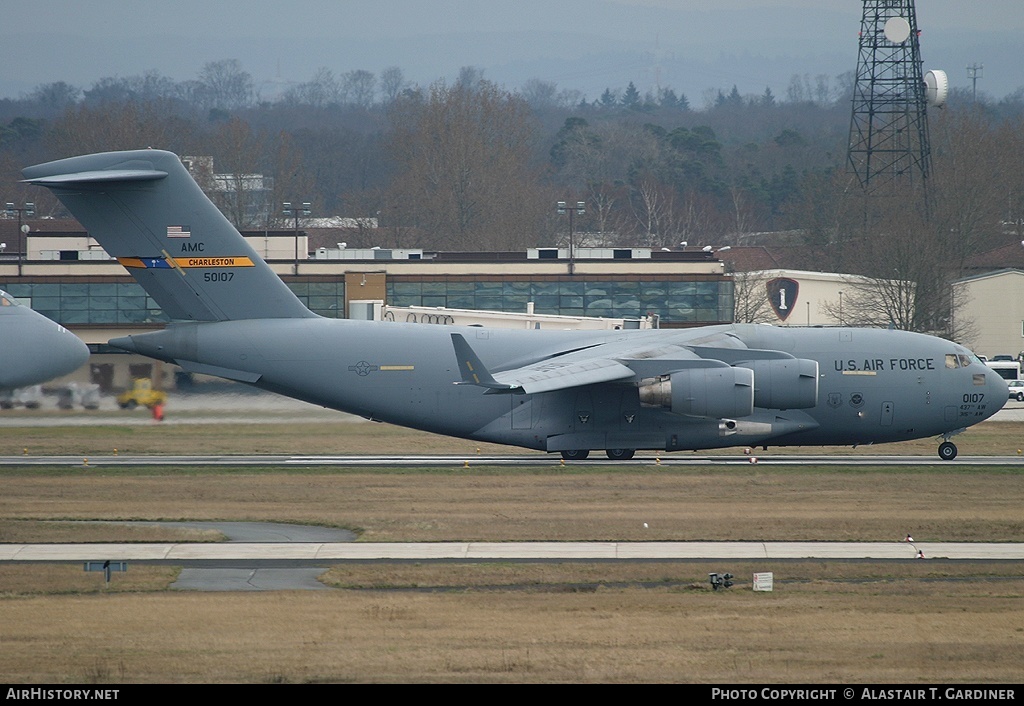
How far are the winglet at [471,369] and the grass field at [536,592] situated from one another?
84.4 inches

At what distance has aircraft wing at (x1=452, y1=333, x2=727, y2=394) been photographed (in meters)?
28.4

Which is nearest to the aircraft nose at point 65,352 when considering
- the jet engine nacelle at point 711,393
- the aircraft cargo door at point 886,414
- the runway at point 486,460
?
the runway at point 486,460

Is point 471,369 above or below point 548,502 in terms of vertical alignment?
above

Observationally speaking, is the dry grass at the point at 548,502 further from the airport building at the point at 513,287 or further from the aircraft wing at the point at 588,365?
the airport building at the point at 513,287

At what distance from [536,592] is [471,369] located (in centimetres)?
1123

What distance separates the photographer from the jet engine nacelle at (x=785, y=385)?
99.0 feet

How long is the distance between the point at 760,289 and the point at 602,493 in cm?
4305

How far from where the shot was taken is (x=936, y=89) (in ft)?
276

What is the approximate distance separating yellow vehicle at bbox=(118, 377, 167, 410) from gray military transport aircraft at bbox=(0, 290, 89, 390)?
8.37 meters

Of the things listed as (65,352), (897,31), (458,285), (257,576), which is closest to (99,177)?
(65,352)

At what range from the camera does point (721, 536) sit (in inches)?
863

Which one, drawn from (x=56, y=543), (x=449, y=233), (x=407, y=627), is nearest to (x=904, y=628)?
(x=407, y=627)

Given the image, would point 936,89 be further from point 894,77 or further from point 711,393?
point 711,393
